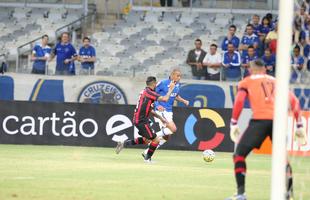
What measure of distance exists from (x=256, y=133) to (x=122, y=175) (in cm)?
441

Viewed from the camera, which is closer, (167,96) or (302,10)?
(302,10)

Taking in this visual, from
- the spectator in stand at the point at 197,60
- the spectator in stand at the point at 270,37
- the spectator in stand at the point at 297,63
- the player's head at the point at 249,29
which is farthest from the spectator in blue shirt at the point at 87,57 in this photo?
the spectator in stand at the point at 297,63

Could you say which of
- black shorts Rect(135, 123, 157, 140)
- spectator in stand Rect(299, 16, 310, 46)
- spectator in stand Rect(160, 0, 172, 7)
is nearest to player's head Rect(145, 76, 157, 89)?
black shorts Rect(135, 123, 157, 140)

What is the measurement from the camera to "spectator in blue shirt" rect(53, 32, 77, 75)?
2925cm

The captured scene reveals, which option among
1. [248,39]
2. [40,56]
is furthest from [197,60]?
[40,56]

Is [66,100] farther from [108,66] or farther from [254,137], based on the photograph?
[254,137]

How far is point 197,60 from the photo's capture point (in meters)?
28.7

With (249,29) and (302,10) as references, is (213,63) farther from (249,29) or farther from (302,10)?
(302,10)

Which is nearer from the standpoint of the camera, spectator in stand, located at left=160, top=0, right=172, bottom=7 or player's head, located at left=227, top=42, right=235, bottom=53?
player's head, located at left=227, top=42, right=235, bottom=53

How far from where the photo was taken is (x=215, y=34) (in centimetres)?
3212

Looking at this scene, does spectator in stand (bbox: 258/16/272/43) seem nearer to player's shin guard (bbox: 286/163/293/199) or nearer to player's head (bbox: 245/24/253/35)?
player's head (bbox: 245/24/253/35)

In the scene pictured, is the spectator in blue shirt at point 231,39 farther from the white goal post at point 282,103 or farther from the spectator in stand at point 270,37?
the white goal post at point 282,103

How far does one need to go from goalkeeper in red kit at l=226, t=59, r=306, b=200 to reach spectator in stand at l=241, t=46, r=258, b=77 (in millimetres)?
13453

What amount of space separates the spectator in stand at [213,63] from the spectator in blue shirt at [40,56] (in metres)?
4.65
